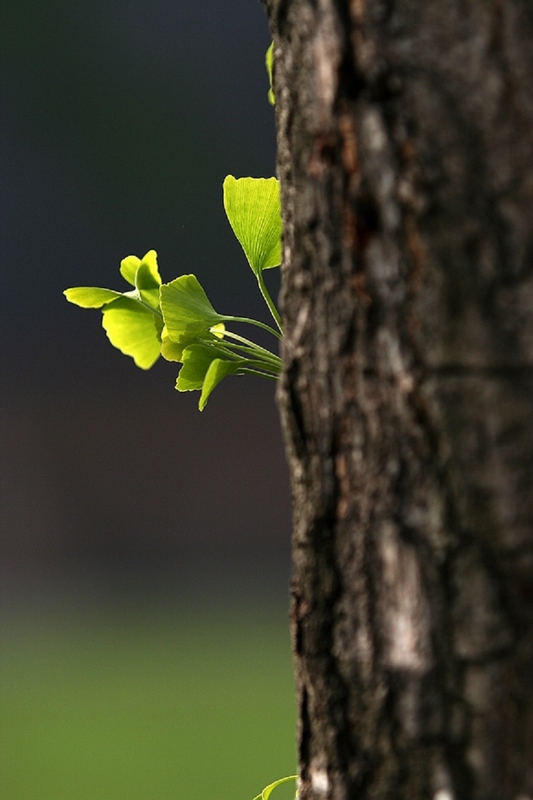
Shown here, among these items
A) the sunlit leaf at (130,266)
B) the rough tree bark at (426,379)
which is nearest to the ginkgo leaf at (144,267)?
the sunlit leaf at (130,266)

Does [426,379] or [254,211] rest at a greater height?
[254,211]

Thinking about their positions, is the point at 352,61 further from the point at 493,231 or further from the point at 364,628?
the point at 364,628

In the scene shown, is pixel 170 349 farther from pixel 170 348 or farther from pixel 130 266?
pixel 130 266

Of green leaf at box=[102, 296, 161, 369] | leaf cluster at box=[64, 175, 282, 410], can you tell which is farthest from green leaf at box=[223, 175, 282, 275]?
green leaf at box=[102, 296, 161, 369]

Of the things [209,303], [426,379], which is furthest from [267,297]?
[426,379]

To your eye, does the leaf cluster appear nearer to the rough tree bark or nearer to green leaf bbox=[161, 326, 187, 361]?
green leaf bbox=[161, 326, 187, 361]

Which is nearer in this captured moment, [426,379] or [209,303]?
[426,379]

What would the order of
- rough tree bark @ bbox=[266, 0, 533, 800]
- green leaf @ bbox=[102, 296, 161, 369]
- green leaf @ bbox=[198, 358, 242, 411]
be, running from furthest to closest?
green leaf @ bbox=[102, 296, 161, 369] < green leaf @ bbox=[198, 358, 242, 411] < rough tree bark @ bbox=[266, 0, 533, 800]
